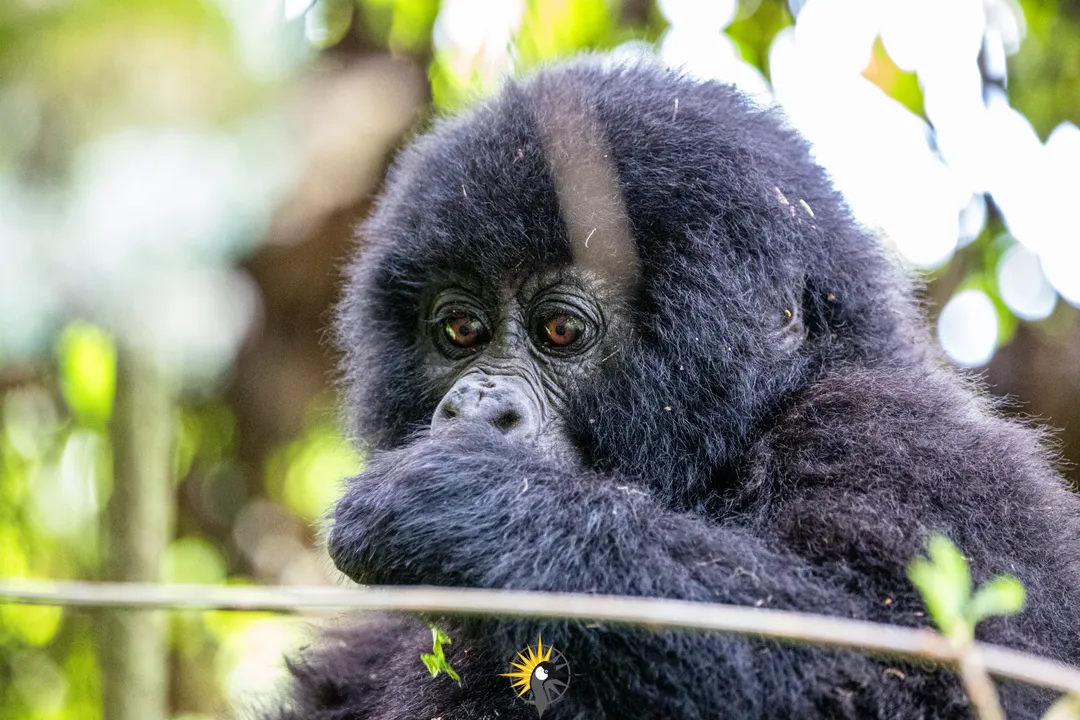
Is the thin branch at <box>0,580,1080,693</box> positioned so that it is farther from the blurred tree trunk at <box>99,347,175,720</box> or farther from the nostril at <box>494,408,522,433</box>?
the blurred tree trunk at <box>99,347,175,720</box>

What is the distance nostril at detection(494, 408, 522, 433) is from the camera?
2.75m

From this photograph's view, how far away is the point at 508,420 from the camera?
2.76m

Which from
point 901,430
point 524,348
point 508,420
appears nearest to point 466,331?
point 524,348

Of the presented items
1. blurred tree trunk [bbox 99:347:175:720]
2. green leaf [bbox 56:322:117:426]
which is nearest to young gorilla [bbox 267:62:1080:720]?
blurred tree trunk [bbox 99:347:175:720]

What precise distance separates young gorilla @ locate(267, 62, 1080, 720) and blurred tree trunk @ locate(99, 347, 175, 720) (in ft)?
1.68

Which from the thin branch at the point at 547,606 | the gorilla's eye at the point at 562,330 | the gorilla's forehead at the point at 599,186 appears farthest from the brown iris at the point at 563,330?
the thin branch at the point at 547,606

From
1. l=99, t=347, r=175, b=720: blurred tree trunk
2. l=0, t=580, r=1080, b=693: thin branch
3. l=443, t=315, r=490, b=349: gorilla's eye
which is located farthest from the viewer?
l=99, t=347, r=175, b=720: blurred tree trunk

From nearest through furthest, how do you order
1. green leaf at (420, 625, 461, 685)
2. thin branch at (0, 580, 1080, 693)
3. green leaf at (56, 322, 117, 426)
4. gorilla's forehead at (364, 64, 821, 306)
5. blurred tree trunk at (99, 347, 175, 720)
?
thin branch at (0, 580, 1080, 693) < green leaf at (420, 625, 461, 685) < gorilla's forehead at (364, 64, 821, 306) < blurred tree trunk at (99, 347, 175, 720) < green leaf at (56, 322, 117, 426)

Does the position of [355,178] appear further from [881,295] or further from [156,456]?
[881,295]

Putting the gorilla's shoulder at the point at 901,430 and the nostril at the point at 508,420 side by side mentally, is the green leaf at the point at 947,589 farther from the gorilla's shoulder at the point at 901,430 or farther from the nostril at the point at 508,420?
the nostril at the point at 508,420

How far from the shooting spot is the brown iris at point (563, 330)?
9.55 ft

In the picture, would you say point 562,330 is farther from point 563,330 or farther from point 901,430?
point 901,430

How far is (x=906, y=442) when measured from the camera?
2506 mm

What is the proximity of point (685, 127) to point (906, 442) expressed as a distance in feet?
3.66
